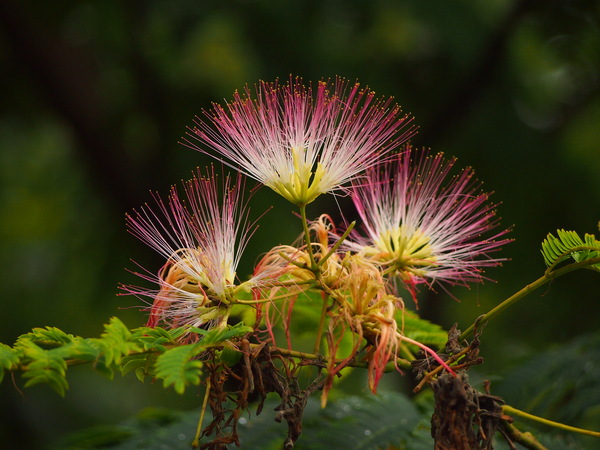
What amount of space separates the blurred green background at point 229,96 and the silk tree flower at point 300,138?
113 inches

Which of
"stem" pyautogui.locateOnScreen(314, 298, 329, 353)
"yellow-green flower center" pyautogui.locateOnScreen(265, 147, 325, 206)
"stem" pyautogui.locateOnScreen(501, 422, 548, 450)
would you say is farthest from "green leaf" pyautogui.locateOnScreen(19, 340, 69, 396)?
"stem" pyautogui.locateOnScreen(501, 422, 548, 450)

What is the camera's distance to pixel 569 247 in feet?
7.32

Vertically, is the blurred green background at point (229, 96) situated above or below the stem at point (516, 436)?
above

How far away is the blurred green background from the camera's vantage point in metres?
5.79

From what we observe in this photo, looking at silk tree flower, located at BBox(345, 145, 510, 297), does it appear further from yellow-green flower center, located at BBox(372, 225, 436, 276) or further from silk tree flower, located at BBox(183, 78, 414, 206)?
silk tree flower, located at BBox(183, 78, 414, 206)

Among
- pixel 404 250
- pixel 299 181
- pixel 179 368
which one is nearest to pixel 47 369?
pixel 179 368

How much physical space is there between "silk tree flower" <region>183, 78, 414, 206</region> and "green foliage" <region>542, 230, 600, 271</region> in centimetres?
62

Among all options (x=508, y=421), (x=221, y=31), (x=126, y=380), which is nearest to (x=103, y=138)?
(x=221, y=31)

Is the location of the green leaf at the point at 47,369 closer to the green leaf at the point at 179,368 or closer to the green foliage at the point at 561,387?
the green leaf at the point at 179,368

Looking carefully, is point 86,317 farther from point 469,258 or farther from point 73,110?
point 469,258

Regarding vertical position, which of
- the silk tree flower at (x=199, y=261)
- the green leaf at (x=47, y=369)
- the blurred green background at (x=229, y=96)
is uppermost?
the blurred green background at (x=229, y=96)

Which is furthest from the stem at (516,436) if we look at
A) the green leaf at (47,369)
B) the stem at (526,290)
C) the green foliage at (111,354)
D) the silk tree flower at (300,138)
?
the green leaf at (47,369)

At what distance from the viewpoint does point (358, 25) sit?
6195 millimetres

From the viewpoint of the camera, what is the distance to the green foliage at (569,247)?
221cm
